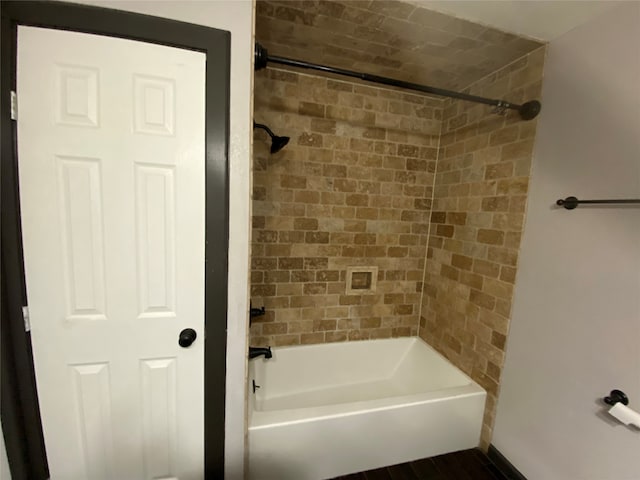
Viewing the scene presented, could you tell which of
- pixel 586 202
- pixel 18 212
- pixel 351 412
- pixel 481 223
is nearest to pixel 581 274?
pixel 586 202

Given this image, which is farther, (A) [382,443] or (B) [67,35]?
(A) [382,443]

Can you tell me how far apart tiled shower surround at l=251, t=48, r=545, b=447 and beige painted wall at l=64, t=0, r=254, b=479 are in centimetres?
82

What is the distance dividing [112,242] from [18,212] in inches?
12.4

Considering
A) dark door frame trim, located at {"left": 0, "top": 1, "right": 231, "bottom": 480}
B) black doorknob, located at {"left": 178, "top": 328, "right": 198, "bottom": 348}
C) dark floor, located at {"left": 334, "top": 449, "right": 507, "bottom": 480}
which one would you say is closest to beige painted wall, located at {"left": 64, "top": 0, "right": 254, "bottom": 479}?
dark door frame trim, located at {"left": 0, "top": 1, "right": 231, "bottom": 480}

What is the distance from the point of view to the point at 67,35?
91cm

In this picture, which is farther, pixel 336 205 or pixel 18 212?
pixel 336 205

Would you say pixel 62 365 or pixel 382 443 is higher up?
pixel 62 365

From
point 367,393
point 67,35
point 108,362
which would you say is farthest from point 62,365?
point 367,393

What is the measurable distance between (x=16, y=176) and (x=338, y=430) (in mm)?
1803

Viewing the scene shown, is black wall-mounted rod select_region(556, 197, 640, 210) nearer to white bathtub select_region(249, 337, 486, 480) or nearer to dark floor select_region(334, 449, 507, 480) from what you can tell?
white bathtub select_region(249, 337, 486, 480)

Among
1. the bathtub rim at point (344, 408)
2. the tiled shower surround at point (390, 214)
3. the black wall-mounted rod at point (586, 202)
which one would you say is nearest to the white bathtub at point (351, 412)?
the bathtub rim at point (344, 408)

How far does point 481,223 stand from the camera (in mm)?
1750

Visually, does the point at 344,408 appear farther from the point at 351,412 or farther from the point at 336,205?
the point at 336,205

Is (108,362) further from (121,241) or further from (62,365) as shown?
(121,241)
